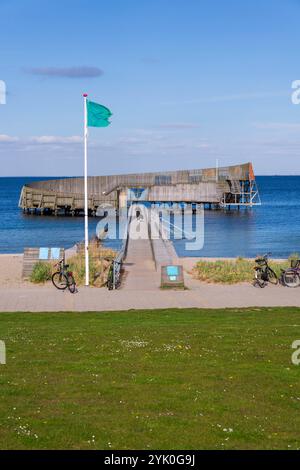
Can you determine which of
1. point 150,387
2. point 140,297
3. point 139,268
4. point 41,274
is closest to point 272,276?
point 140,297

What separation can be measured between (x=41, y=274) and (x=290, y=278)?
8.66m

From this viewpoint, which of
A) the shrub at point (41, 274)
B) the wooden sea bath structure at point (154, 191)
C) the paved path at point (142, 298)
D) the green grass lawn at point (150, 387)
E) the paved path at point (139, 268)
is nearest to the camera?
the green grass lawn at point (150, 387)

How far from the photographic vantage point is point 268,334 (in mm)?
13070

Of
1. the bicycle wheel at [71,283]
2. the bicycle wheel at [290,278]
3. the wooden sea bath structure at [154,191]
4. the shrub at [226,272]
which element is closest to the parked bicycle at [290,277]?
the bicycle wheel at [290,278]

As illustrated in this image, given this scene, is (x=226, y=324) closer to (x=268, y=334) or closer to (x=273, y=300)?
(x=268, y=334)

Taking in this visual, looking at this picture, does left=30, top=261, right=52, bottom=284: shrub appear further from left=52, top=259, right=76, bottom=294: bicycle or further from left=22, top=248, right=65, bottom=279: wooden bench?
left=52, top=259, right=76, bottom=294: bicycle

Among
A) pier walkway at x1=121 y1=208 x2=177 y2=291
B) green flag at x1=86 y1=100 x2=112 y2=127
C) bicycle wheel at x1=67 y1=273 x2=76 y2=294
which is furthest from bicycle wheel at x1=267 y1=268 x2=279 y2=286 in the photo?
green flag at x1=86 y1=100 x2=112 y2=127

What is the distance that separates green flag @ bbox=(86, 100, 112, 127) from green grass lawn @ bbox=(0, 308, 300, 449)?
9.64 m

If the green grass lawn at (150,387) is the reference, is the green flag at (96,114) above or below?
above

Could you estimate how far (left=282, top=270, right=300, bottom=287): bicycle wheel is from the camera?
22.5 metres

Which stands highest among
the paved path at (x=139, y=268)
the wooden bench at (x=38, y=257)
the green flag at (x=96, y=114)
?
the green flag at (x=96, y=114)

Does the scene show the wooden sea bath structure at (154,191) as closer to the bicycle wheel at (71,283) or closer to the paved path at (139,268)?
the paved path at (139,268)

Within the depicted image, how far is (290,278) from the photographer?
22.7 metres

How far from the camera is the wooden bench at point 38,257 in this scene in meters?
25.0
